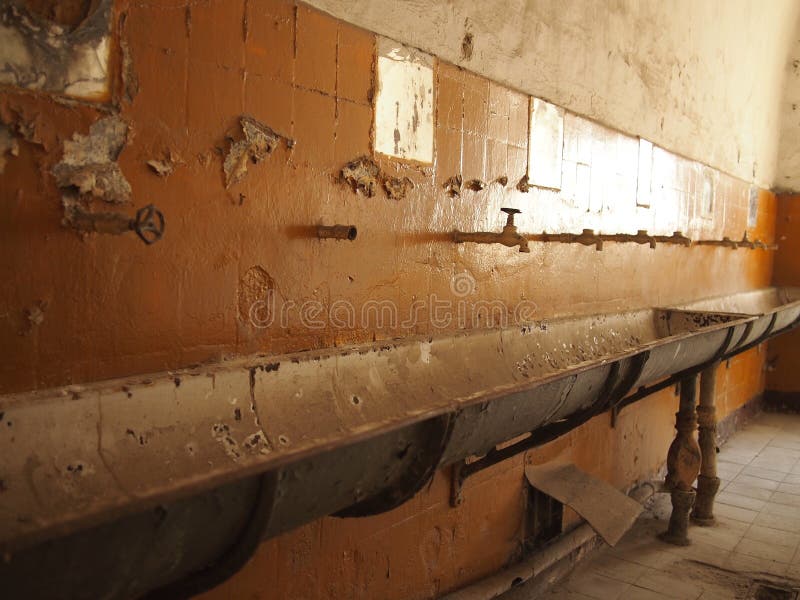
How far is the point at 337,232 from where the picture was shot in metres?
2.13

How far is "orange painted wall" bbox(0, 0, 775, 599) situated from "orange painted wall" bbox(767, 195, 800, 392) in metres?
6.19

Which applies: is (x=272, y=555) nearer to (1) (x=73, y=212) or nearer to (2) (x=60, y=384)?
(2) (x=60, y=384)

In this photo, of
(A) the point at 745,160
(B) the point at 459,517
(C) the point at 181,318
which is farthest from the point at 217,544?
(A) the point at 745,160

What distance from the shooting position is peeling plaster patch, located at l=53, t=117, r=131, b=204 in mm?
1560

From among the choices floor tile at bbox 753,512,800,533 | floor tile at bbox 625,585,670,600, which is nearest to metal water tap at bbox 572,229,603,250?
floor tile at bbox 625,585,670,600

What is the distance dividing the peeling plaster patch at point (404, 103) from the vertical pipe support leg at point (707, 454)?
2.96 meters

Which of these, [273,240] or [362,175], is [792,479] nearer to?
[362,175]

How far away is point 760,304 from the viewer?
7230mm

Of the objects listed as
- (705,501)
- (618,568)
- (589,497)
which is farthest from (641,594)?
(705,501)

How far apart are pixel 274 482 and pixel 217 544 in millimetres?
189

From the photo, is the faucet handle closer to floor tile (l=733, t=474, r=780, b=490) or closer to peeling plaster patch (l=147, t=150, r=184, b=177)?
peeling plaster patch (l=147, t=150, r=184, b=177)

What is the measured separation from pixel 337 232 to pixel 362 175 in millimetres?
323

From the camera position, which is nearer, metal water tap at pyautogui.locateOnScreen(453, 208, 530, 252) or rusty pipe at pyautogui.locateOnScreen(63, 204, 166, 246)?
rusty pipe at pyautogui.locateOnScreen(63, 204, 166, 246)

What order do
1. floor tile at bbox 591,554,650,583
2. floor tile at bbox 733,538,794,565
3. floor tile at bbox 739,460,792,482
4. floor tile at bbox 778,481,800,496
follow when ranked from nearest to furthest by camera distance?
floor tile at bbox 591,554,650,583 → floor tile at bbox 733,538,794,565 → floor tile at bbox 778,481,800,496 → floor tile at bbox 739,460,792,482
